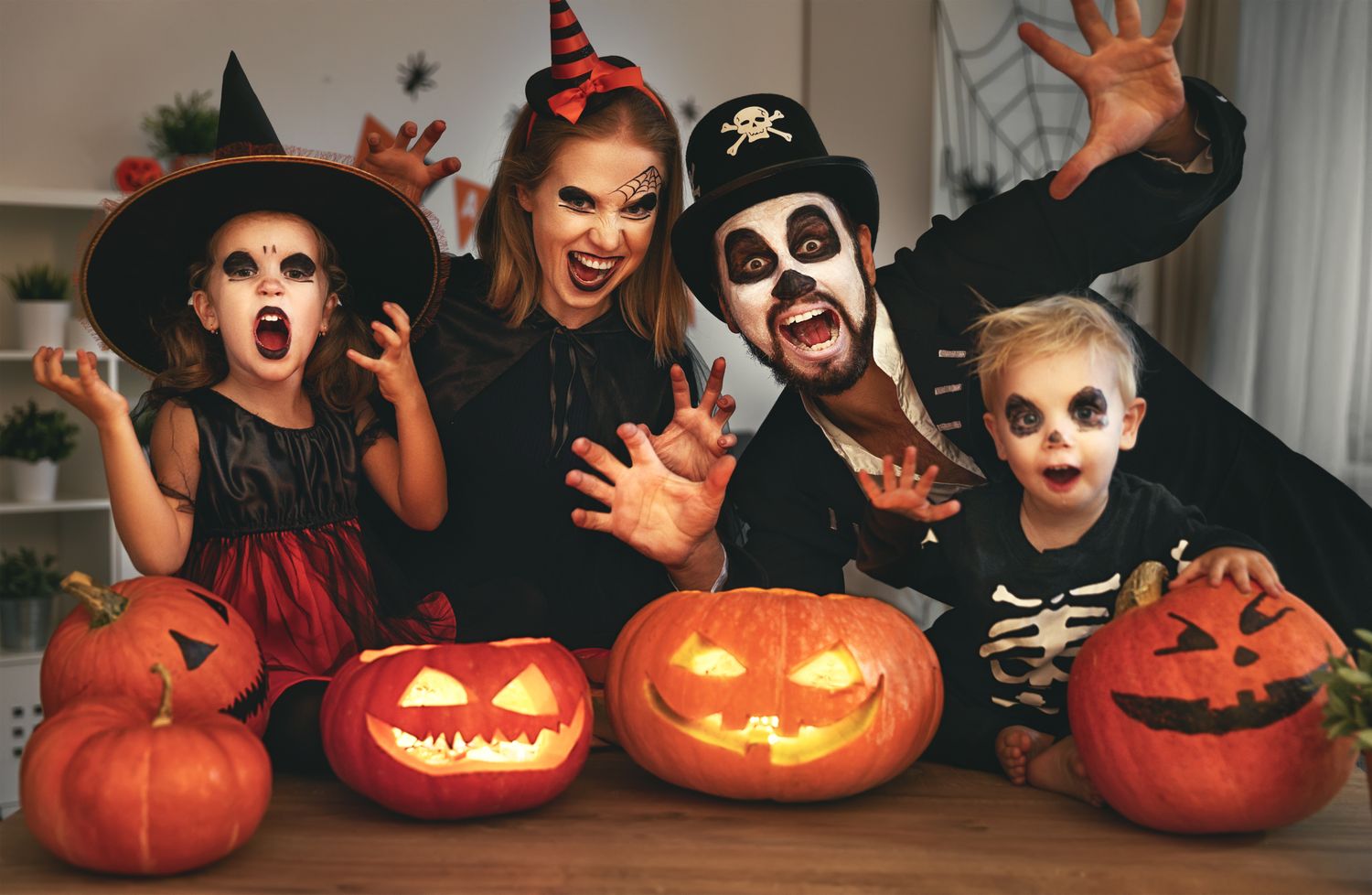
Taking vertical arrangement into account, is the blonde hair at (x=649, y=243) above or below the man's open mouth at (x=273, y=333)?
above

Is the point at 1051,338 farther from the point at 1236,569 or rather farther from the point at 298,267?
the point at 298,267

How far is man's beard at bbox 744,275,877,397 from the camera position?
4.92 ft

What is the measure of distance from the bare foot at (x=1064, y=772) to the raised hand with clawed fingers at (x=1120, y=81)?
0.69m

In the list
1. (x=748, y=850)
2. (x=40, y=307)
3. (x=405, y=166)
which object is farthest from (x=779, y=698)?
(x=40, y=307)

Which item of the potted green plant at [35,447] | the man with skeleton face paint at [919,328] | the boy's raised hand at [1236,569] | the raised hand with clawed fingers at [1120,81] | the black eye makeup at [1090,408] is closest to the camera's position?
the boy's raised hand at [1236,569]

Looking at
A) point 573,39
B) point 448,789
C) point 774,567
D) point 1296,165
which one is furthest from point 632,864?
point 1296,165

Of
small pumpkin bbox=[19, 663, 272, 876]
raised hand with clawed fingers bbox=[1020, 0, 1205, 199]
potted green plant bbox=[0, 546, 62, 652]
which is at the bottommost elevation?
potted green plant bbox=[0, 546, 62, 652]

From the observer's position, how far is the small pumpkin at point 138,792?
99cm

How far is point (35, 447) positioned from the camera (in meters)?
3.50

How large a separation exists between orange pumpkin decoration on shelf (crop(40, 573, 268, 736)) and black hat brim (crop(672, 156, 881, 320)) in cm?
74

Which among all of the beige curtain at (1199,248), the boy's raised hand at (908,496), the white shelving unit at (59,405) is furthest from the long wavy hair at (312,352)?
the beige curtain at (1199,248)

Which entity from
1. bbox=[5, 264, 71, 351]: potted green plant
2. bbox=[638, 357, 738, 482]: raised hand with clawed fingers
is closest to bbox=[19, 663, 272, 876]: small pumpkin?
bbox=[638, 357, 738, 482]: raised hand with clawed fingers

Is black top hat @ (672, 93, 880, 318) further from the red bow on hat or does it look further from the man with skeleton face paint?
the red bow on hat

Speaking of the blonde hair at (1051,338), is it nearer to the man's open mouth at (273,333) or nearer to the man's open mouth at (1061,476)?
the man's open mouth at (1061,476)
